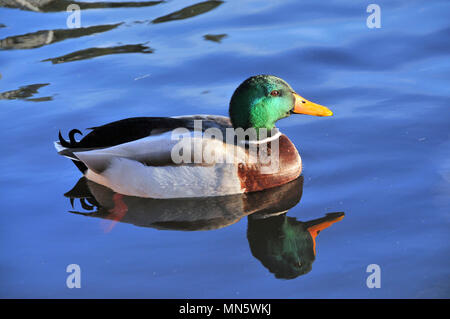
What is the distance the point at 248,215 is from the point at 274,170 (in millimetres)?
578

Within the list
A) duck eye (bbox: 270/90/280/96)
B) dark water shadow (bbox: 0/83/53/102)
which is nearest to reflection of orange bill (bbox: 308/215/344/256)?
duck eye (bbox: 270/90/280/96)

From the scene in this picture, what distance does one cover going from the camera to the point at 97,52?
9.00 meters

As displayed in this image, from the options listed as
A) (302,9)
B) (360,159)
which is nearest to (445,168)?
(360,159)

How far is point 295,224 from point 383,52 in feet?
11.8

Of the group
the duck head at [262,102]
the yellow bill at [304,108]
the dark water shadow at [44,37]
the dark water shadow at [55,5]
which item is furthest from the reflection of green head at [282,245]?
the dark water shadow at [55,5]

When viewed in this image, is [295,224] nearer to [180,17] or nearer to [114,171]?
[114,171]

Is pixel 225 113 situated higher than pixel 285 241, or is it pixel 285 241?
pixel 225 113

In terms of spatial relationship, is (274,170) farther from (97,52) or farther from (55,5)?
(55,5)

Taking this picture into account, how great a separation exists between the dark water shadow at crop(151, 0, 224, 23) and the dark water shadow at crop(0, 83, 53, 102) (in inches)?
84.6

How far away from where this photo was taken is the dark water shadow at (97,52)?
29.1ft

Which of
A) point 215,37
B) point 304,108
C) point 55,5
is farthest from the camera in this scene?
point 55,5

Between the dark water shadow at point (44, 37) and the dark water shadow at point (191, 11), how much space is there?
2.13 feet

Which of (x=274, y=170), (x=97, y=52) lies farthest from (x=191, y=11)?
(x=274, y=170)

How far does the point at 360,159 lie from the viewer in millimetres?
6539
